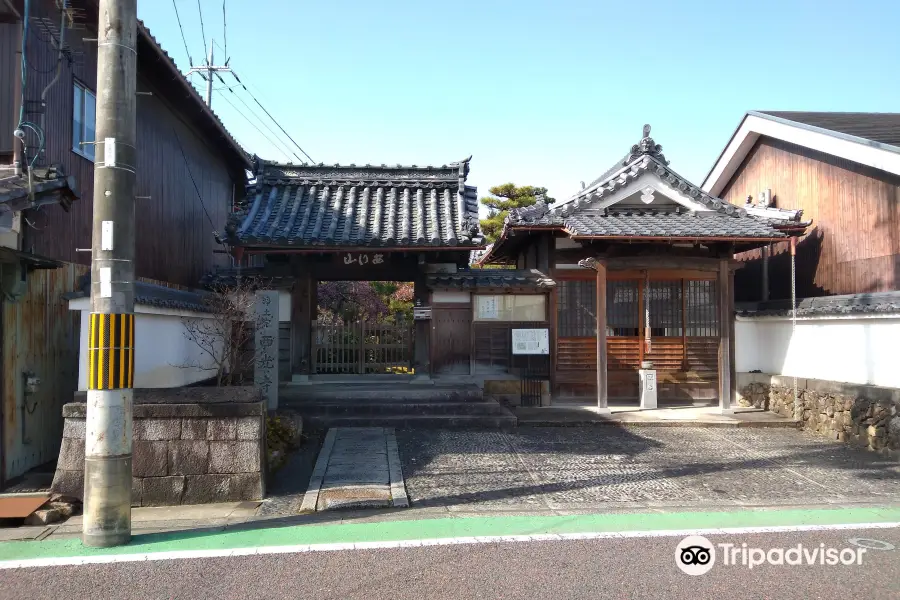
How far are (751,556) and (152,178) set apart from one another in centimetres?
1176

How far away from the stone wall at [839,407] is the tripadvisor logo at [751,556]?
5396mm

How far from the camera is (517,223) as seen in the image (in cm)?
1273

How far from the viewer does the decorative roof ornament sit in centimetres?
1412

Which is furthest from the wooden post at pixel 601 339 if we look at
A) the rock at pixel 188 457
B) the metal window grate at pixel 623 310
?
the rock at pixel 188 457

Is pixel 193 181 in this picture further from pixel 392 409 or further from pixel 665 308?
pixel 665 308

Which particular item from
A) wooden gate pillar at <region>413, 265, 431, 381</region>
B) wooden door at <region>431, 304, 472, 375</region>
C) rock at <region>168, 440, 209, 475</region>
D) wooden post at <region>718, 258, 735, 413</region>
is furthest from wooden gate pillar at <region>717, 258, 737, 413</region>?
rock at <region>168, 440, 209, 475</region>

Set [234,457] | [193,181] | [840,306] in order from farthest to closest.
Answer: [193,181]
[840,306]
[234,457]

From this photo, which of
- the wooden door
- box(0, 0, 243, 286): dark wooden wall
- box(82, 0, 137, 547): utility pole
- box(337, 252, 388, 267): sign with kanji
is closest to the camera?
box(82, 0, 137, 547): utility pole

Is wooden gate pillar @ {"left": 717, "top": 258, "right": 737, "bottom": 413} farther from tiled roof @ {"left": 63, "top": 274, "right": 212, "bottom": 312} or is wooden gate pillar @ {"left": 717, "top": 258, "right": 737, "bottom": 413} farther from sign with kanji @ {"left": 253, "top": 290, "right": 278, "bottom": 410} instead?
tiled roof @ {"left": 63, "top": 274, "right": 212, "bottom": 312}

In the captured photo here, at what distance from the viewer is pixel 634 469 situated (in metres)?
8.87

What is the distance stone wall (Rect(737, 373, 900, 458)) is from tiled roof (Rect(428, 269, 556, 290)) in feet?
17.0

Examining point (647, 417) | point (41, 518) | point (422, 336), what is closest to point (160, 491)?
point (41, 518)

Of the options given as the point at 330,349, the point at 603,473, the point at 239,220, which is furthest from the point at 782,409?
the point at 239,220

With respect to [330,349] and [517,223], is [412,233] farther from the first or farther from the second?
[330,349]
